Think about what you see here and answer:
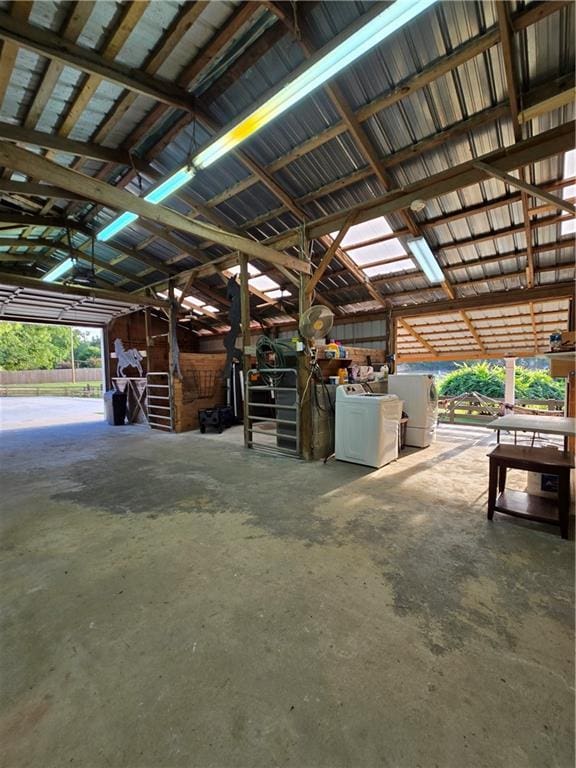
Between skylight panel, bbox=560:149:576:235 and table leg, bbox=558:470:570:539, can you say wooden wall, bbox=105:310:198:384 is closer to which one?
table leg, bbox=558:470:570:539

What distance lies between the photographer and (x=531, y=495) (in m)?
2.86

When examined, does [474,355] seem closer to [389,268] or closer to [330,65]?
[389,268]

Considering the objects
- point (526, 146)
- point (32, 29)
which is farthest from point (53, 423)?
point (526, 146)

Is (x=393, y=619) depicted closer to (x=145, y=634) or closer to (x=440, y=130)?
(x=145, y=634)

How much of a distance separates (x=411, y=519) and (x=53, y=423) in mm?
9493

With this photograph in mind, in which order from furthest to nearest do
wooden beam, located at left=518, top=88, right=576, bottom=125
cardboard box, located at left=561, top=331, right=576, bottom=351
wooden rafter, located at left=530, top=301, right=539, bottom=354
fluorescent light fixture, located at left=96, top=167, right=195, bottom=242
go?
1. wooden rafter, located at left=530, top=301, right=539, bottom=354
2. fluorescent light fixture, located at left=96, top=167, right=195, bottom=242
3. cardboard box, located at left=561, top=331, right=576, bottom=351
4. wooden beam, located at left=518, top=88, right=576, bottom=125

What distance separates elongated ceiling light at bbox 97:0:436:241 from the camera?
204 centimetres

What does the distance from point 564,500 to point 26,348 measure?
28.5 metres

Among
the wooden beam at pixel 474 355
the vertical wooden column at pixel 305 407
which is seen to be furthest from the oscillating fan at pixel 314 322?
the wooden beam at pixel 474 355

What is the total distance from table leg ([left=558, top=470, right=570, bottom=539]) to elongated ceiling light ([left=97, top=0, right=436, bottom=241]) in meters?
3.23

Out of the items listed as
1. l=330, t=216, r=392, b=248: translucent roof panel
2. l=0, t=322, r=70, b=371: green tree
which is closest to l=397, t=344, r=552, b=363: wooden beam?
l=330, t=216, r=392, b=248: translucent roof panel

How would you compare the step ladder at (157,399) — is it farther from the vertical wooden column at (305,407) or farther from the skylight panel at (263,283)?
the vertical wooden column at (305,407)

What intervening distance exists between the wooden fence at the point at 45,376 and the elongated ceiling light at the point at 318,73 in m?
24.1

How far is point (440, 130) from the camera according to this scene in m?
3.65
